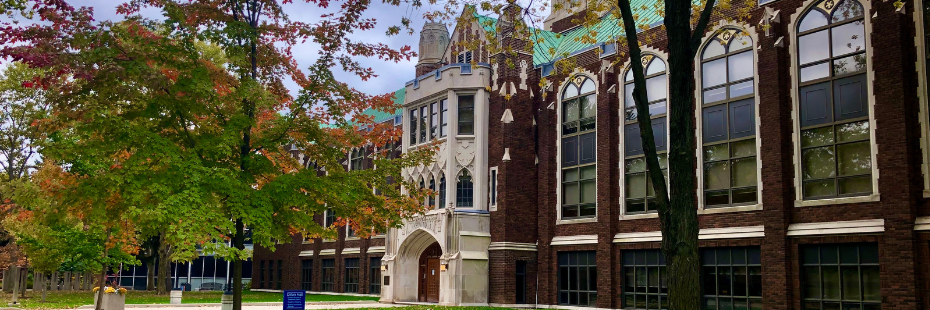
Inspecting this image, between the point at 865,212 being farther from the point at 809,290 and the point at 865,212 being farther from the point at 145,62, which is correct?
the point at 145,62

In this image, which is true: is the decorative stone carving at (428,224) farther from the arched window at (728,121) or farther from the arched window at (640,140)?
the arched window at (728,121)

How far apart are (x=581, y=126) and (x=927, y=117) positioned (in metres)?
13.0

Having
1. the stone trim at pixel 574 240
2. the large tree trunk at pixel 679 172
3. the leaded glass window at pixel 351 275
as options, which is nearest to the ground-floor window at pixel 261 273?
the leaded glass window at pixel 351 275

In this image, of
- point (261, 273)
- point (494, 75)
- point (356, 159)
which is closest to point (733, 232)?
point (494, 75)

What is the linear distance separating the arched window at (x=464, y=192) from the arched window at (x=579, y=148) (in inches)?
168

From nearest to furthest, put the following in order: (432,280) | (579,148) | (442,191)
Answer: (579,148) < (442,191) < (432,280)

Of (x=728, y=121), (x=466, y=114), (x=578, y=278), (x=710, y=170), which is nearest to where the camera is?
(x=728, y=121)

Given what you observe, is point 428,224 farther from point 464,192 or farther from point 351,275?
point 351,275

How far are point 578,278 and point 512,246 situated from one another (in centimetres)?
318

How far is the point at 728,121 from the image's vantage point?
81.6ft

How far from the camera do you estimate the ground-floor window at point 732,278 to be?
23.7 metres

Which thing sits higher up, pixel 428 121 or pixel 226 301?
pixel 428 121

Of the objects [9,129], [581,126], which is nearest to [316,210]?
[581,126]

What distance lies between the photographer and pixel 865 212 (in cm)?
2081
